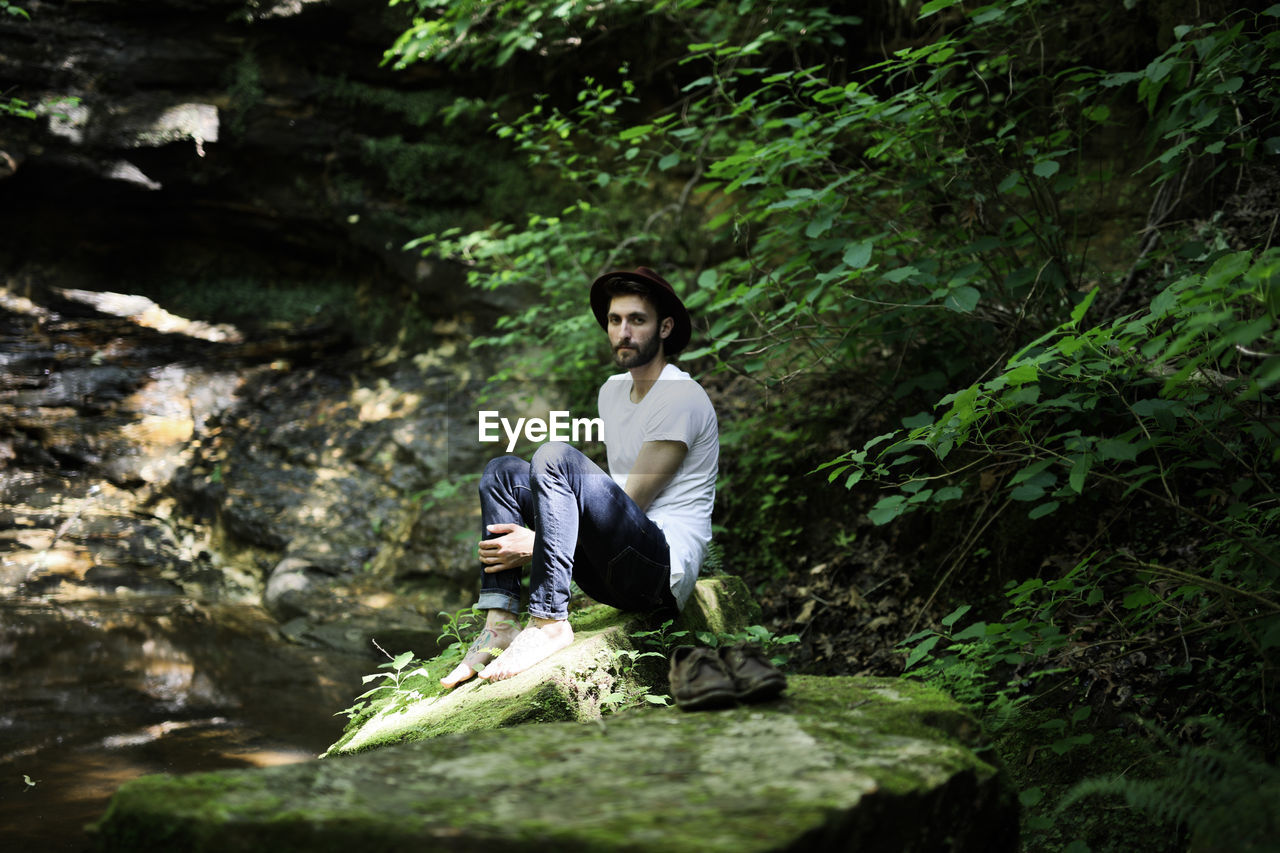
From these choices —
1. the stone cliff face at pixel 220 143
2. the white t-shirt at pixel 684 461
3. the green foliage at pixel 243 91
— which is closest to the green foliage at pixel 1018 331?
the white t-shirt at pixel 684 461

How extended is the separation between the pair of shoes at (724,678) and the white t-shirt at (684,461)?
92 centimetres

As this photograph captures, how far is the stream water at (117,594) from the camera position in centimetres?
392

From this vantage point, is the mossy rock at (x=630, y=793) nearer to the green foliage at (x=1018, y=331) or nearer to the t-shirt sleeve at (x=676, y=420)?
the green foliage at (x=1018, y=331)

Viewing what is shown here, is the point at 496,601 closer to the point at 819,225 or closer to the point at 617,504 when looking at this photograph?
the point at 617,504

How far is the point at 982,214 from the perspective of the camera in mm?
4176

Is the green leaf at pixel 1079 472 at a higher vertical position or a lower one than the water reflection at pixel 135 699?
higher

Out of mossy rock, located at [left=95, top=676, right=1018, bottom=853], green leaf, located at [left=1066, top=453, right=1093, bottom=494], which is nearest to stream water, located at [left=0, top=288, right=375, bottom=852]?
mossy rock, located at [left=95, top=676, right=1018, bottom=853]

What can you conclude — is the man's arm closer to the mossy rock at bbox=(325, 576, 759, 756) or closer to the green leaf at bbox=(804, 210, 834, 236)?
the mossy rock at bbox=(325, 576, 759, 756)

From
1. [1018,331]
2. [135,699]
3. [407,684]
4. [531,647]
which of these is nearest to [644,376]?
[531,647]

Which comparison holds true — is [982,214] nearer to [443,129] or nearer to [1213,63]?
[1213,63]

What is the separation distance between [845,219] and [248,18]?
23.2ft

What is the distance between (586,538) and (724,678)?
1.00m

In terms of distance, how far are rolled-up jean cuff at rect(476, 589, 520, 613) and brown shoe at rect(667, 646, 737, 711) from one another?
117 centimetres

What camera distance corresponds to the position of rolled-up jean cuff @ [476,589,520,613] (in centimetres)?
332
